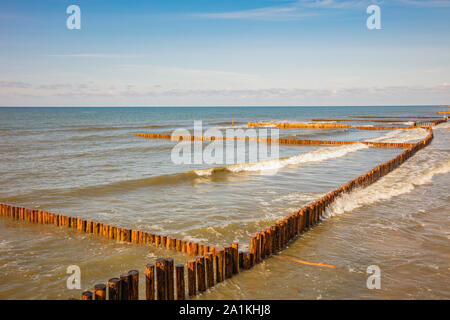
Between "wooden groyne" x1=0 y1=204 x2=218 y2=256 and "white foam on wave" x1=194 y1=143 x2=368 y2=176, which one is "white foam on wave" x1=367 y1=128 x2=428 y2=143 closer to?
"white foam on wave" x1=194 y1=143 x2=368 y2=176

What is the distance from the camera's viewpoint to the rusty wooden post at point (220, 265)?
6.90m

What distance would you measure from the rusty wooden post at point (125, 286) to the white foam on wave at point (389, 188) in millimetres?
7493

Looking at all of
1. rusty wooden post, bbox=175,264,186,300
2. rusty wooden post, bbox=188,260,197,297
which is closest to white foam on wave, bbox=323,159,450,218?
rusty wooden post, bbox=188,260,197,297

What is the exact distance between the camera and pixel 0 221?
1087cm

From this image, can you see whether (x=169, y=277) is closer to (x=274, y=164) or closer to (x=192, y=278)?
(x=192, y=278)

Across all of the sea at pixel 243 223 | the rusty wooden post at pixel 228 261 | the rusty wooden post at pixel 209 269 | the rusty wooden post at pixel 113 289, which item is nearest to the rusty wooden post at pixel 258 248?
the sea at pixel 243 223

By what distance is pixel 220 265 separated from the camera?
692 centimetres

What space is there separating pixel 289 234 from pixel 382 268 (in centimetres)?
233

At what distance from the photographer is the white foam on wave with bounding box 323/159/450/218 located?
1219cm

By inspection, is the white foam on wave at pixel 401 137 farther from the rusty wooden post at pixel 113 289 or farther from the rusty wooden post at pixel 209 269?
the rusty wooden post at pixel 113 289

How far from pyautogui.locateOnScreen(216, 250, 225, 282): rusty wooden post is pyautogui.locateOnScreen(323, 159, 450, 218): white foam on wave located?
5.37 m
